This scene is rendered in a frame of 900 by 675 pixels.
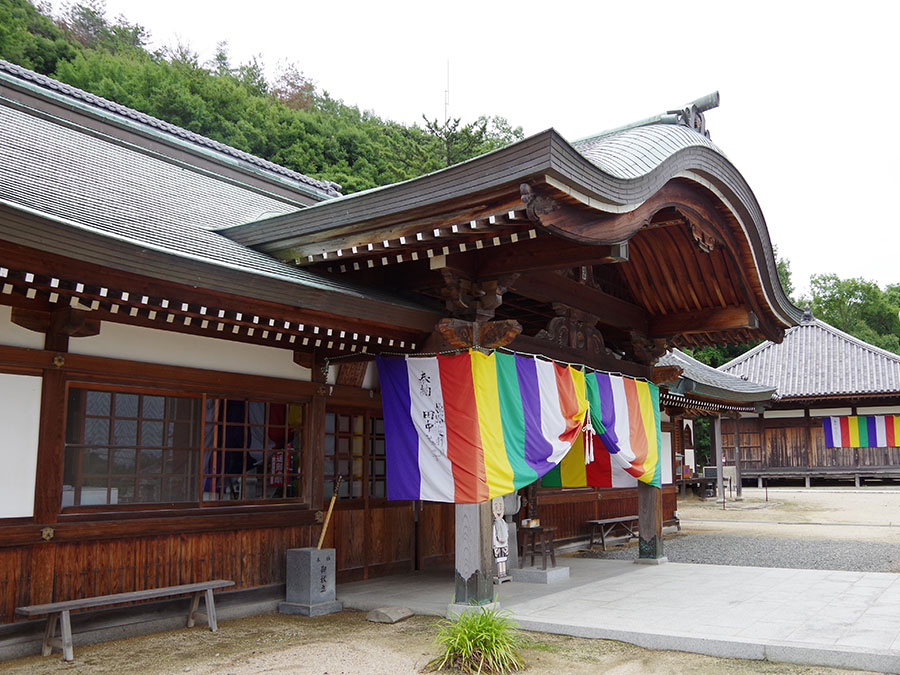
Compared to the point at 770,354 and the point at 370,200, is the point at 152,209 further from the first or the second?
the point at 770,354

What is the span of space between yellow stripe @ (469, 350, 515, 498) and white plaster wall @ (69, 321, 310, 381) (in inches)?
76.0

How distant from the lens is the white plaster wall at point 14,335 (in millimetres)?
5297

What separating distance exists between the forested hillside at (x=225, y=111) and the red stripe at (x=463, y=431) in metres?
21.5

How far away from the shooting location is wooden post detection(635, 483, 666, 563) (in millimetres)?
9844

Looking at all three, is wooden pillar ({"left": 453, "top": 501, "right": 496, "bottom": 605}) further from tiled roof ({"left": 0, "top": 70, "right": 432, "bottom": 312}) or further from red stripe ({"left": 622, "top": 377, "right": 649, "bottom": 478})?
red stripe ({"left": 622, "top": 377, "right": 649, "bottom": 478})

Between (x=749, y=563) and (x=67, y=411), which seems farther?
(x=749, y=563)

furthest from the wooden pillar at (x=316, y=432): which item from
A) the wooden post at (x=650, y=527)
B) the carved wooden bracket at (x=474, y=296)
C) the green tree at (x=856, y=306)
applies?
the green tree at (x=856, y=306)

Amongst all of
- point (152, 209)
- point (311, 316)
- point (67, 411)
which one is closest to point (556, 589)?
point (311, 316)

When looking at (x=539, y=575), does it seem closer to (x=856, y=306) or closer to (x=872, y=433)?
(x=872, y=433)

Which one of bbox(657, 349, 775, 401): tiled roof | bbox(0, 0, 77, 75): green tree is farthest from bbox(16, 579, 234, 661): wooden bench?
bbox(0, 0, 77, 75): green tree

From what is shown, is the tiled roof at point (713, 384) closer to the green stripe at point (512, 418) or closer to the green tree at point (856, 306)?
the green stripe at point (512, 418)

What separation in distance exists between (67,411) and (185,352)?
1.08 meters

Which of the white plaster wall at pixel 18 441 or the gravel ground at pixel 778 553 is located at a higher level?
the white plaster wall at pixel 18 441

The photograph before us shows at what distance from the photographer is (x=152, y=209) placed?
7141 mm
